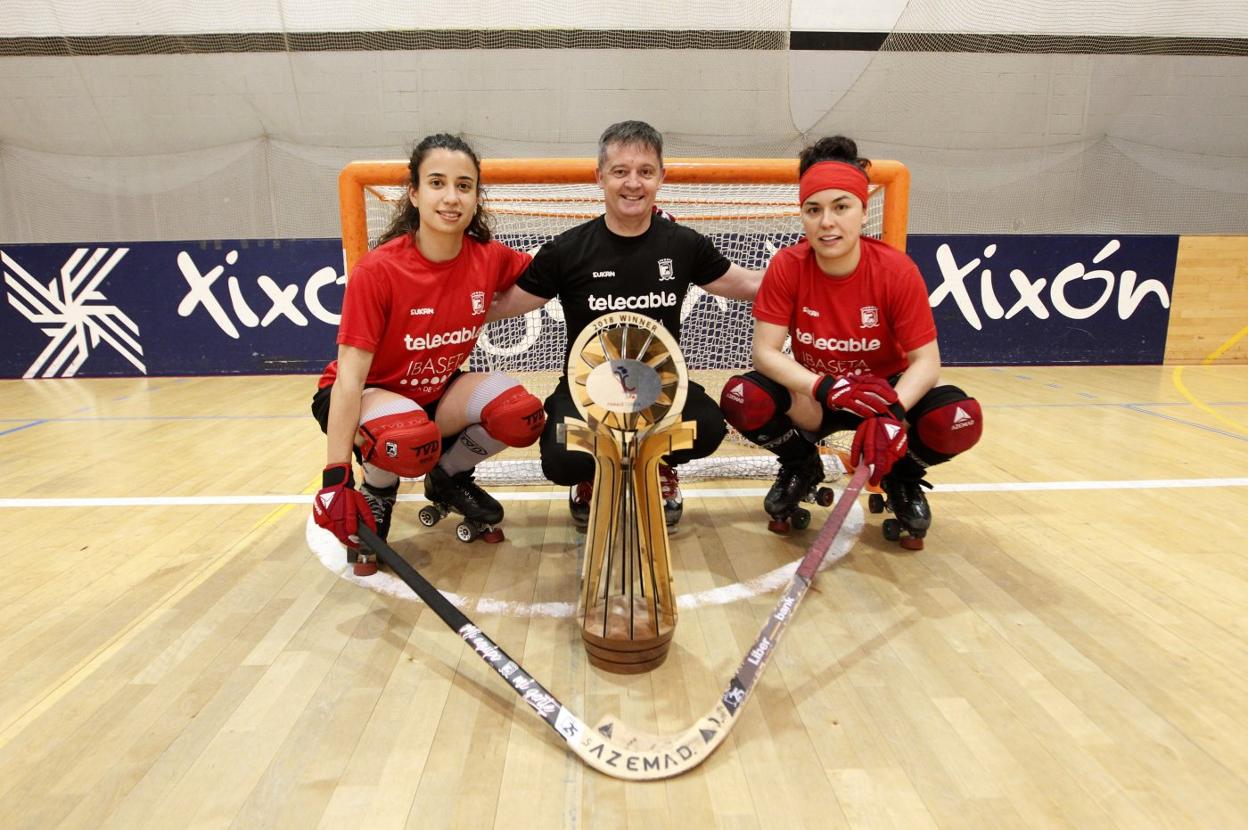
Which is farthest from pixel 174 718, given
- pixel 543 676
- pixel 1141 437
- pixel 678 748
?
pixel 1141 437

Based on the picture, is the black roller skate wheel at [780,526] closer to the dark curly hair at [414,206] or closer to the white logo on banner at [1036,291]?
the dark curly hair at [414,206]

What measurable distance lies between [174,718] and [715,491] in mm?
1827

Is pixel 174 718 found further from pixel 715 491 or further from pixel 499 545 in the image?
pixel 715 491

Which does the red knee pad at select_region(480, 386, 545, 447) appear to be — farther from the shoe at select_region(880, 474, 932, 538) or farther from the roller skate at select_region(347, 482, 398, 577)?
the shoe at select_region(880, 474, 932, 538)

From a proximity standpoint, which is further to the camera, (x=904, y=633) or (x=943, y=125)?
(x=943, y=125)

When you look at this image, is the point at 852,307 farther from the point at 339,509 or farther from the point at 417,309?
the point at 339,509

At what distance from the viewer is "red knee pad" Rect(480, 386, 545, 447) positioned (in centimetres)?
199

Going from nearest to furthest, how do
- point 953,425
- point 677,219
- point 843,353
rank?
point 953,425, point 843,353, point 677,219

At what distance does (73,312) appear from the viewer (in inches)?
206

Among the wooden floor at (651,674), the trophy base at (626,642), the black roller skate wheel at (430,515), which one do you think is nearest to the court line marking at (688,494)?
the wooden floor at (651,674)

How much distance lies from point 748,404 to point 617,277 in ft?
1.75

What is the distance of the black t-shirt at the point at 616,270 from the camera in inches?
80.4

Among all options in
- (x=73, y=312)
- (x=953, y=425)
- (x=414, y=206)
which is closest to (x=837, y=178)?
(x=953, y=425)

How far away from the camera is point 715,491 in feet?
8.84
